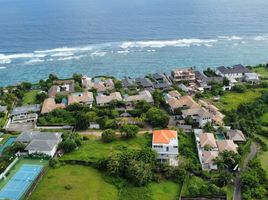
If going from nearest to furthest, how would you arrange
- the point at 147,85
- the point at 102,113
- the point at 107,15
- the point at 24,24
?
the point at 102,113 < the point at 147,85 < the point at 24,24 < the point at 107,15

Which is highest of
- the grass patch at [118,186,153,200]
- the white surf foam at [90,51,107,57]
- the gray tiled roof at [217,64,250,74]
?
the gray tiled roof at [217,64,250,74]

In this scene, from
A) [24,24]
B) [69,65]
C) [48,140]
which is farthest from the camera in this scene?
[24,24]

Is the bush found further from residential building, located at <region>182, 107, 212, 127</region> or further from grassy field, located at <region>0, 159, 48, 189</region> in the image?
grassy field, located at <region>0, 159, 48, 189</region>

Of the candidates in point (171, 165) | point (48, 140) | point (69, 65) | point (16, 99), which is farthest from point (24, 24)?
point (171, 165)

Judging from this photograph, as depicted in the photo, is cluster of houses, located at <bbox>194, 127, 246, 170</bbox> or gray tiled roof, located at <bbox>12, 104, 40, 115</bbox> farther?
gray tiled roof, located at <bbox>12, 104, 40, 115</bbox>

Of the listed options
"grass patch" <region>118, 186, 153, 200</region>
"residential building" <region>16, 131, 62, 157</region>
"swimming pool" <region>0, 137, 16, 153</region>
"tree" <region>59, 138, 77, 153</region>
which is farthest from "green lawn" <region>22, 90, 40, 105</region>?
"grass patch" <region>118, 186, 153, 200</region>

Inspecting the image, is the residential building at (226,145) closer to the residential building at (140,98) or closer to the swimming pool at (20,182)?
the residential building at (140,98)

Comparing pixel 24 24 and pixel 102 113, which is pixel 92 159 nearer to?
pixel 102 113

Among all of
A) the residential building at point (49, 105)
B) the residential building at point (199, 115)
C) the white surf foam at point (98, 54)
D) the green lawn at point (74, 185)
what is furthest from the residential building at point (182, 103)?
the white surf foam at point (98, 54)
